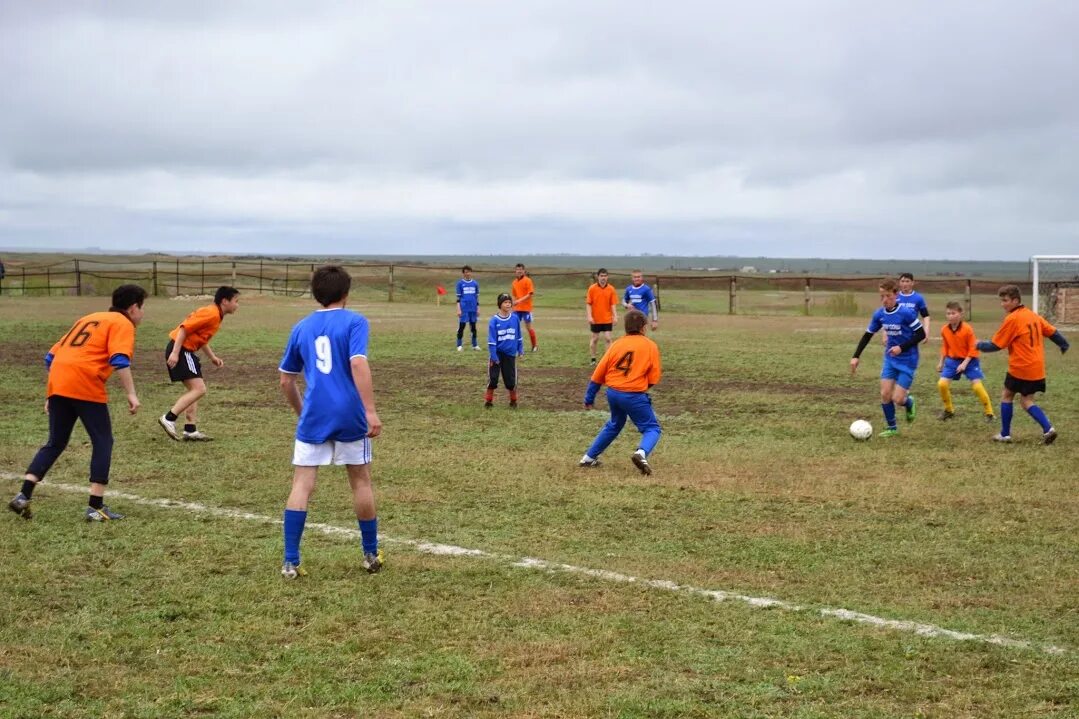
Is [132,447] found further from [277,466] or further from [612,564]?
[612,564]

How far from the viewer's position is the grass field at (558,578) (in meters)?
5.16

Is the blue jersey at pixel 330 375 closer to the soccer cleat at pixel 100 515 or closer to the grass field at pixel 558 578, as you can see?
the grass field at pixel 558 578

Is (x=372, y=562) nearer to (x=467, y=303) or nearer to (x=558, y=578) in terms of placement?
(x=558, y=578)

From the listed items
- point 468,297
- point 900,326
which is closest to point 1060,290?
point 468,297

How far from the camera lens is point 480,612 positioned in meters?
6.32

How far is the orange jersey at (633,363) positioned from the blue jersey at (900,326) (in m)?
3.87

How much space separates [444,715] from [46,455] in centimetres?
513

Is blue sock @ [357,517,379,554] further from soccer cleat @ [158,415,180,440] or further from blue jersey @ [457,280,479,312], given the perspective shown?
blue jersey @ [457,280,479,312]

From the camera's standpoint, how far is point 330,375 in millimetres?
6801

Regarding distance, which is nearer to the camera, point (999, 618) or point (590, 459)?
point (999, 618)

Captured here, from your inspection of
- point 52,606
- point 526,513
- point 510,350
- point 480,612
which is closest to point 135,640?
point 52,606

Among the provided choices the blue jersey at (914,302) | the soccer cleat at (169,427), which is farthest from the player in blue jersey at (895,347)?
the soccer cleat at (169,427)

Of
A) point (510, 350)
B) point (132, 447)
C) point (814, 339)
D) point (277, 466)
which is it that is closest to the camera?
point (277, 466)

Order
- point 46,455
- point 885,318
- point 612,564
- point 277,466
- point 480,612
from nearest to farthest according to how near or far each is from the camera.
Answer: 1. point 480,612
2. point 612,564
3. point 46,455
4. point 277,466
5. point 885,318
